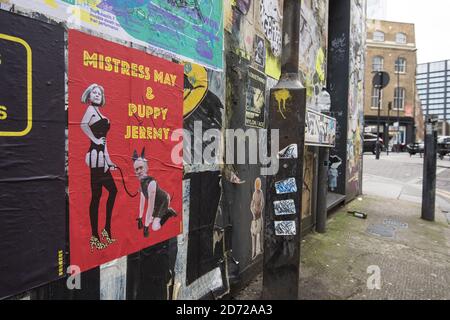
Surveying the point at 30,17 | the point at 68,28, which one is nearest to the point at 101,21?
the point at 68,28

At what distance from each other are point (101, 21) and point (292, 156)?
1902mm

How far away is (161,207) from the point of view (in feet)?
9.50

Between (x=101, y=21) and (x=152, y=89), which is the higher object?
(x=101, y=21)

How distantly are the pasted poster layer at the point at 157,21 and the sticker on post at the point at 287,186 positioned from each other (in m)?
1.33

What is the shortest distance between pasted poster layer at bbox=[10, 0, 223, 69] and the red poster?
114 millimetres

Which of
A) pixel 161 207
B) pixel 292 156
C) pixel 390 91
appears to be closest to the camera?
pixel 161 207

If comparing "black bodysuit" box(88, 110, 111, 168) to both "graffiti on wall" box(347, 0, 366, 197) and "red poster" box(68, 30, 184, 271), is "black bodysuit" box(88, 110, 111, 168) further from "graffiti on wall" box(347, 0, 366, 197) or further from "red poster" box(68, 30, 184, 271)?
"graffiti on wall" box(347, 0, 366, 197)

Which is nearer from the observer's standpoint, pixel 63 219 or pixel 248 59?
pixel 63 219

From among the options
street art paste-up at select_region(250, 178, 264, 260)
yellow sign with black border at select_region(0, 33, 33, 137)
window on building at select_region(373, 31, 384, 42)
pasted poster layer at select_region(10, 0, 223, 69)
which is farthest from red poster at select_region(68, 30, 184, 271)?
window on building at select_region(373, 31, 384, 42)

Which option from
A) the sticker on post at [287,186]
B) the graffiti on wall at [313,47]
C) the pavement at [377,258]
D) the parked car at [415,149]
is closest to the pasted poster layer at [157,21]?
the sticker on post at [287,186]

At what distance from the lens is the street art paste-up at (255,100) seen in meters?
4.04

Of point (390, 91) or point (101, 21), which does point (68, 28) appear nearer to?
point (101, 21)

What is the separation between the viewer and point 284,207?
322 centimetres

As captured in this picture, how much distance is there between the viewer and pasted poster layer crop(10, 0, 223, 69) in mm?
2105
